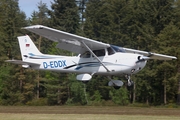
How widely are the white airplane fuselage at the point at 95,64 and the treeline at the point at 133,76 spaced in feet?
66.4

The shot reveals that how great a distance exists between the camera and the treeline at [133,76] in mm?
49406

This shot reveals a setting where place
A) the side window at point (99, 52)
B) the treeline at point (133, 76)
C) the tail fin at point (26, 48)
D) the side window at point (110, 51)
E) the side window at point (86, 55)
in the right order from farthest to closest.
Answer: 1. the treeline at point (133, 76)
2. the tail fin at point (26, 48)
3. the side window at point (86, 55)
4. the side window at point (99, 52)
5. the side window at point (110, 51)

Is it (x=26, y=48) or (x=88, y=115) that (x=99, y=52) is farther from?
(x=26, y=48)

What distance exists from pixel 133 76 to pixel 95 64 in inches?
1032

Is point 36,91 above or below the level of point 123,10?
below

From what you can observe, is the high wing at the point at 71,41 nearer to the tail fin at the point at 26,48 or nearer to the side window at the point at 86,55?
the side window at the point at 86,55

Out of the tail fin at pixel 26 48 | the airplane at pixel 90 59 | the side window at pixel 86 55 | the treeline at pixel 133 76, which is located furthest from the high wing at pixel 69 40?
the treeline at pixel 133 76

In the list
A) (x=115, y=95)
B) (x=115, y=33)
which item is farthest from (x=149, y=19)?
(x=115, y=95)

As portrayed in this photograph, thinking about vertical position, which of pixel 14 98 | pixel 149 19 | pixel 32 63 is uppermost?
pixel 149 19

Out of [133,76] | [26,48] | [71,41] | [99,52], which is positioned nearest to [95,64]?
[99,52]

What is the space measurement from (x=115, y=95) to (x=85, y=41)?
26551mm

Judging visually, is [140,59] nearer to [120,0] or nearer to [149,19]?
[149,19]

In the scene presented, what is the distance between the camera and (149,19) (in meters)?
55.3

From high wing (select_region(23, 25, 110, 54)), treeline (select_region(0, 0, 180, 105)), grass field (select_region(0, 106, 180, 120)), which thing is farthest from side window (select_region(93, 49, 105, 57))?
treeline (select_region(0, 0, 180, 105))
